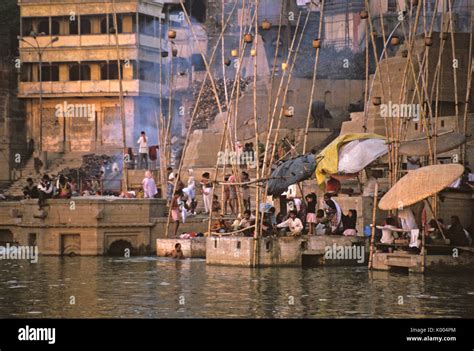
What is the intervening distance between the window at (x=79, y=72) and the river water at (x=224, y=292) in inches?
1073

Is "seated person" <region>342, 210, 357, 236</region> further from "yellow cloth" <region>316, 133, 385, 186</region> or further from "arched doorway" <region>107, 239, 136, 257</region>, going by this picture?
"arched doorway" <region>107, 239, 136, 257</region>

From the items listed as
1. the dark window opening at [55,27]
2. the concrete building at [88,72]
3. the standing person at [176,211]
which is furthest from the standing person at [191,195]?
the dark window opening at [55,27]

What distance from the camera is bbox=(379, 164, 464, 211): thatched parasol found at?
73.1 feet

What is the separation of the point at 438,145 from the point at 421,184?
371 centimetres

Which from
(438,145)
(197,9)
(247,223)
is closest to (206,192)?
(247,223)

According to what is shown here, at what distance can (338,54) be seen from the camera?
158 feet

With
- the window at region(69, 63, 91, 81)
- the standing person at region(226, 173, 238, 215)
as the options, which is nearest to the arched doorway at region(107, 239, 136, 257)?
the standing person at region(226, 173, 238, 215)

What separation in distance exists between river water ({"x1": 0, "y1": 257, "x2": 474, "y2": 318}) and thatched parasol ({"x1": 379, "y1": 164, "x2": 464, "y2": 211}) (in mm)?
1207

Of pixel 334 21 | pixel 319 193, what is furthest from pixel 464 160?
pixel 334 21

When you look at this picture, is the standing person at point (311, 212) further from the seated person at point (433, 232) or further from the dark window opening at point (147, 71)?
the dark window opening at point (147, 71)

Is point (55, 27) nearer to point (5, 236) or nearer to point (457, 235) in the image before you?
point (5, 236)

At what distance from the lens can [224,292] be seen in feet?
68.6
